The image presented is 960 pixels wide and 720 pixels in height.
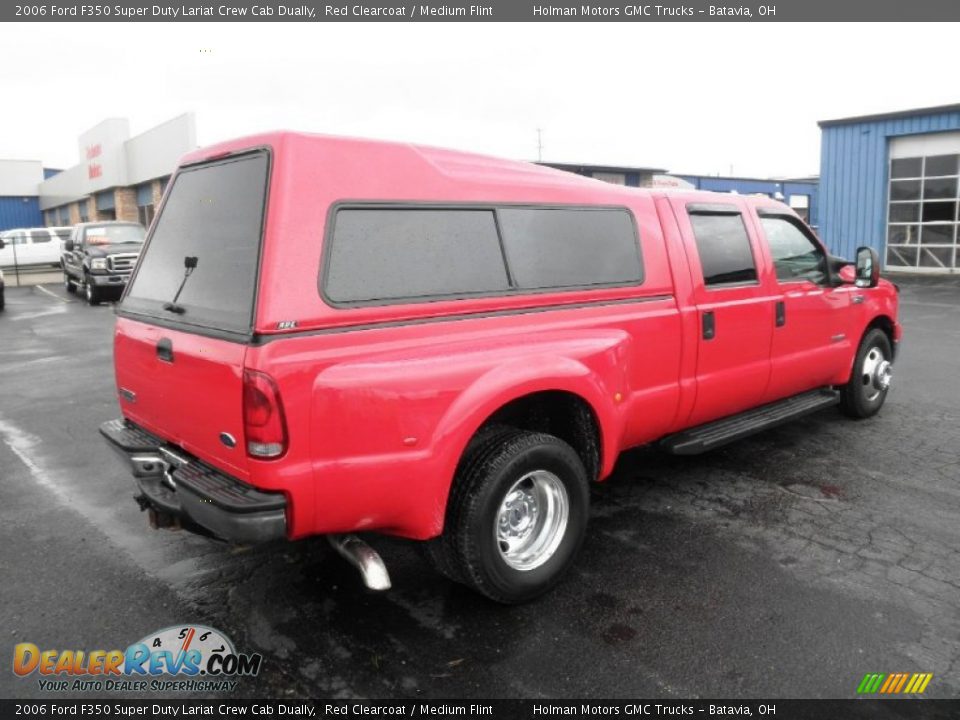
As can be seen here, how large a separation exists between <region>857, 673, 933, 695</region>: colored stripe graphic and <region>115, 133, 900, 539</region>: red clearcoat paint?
1.50m

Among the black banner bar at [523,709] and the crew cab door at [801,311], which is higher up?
the crew cab door at [801,311]

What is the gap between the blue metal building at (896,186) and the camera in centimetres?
1997

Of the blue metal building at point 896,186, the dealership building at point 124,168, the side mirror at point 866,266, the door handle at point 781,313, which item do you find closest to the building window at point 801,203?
the blue metal building at point 896,186

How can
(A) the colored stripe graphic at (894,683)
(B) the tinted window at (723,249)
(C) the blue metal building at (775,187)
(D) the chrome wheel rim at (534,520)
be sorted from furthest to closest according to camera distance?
(C) the blue metal building at (775,187) < (B) the tinted window at (723,249) < (D) the chrome wheel rim at (534,520) < (A) the colored stripe graphic at (894,683)

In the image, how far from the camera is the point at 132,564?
152 inches

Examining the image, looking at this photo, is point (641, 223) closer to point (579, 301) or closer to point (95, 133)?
point (579, 301)

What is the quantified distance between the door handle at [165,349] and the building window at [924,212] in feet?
74.0

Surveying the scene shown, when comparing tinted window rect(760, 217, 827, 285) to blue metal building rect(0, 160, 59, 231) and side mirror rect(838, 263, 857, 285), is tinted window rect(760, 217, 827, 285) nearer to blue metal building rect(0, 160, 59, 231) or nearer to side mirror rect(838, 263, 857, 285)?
side mirror rect(838, 263, 857, 285)

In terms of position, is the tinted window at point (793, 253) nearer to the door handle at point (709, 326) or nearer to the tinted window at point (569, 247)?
the door handle at point (709, 326)

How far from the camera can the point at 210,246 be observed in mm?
3244

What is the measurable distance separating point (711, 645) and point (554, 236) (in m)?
2.05

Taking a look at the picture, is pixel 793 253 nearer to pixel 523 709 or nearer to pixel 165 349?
pixel 523 709

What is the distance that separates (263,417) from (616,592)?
6.23 ft

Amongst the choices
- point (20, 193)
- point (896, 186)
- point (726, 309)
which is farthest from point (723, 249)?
point (20, 193)
